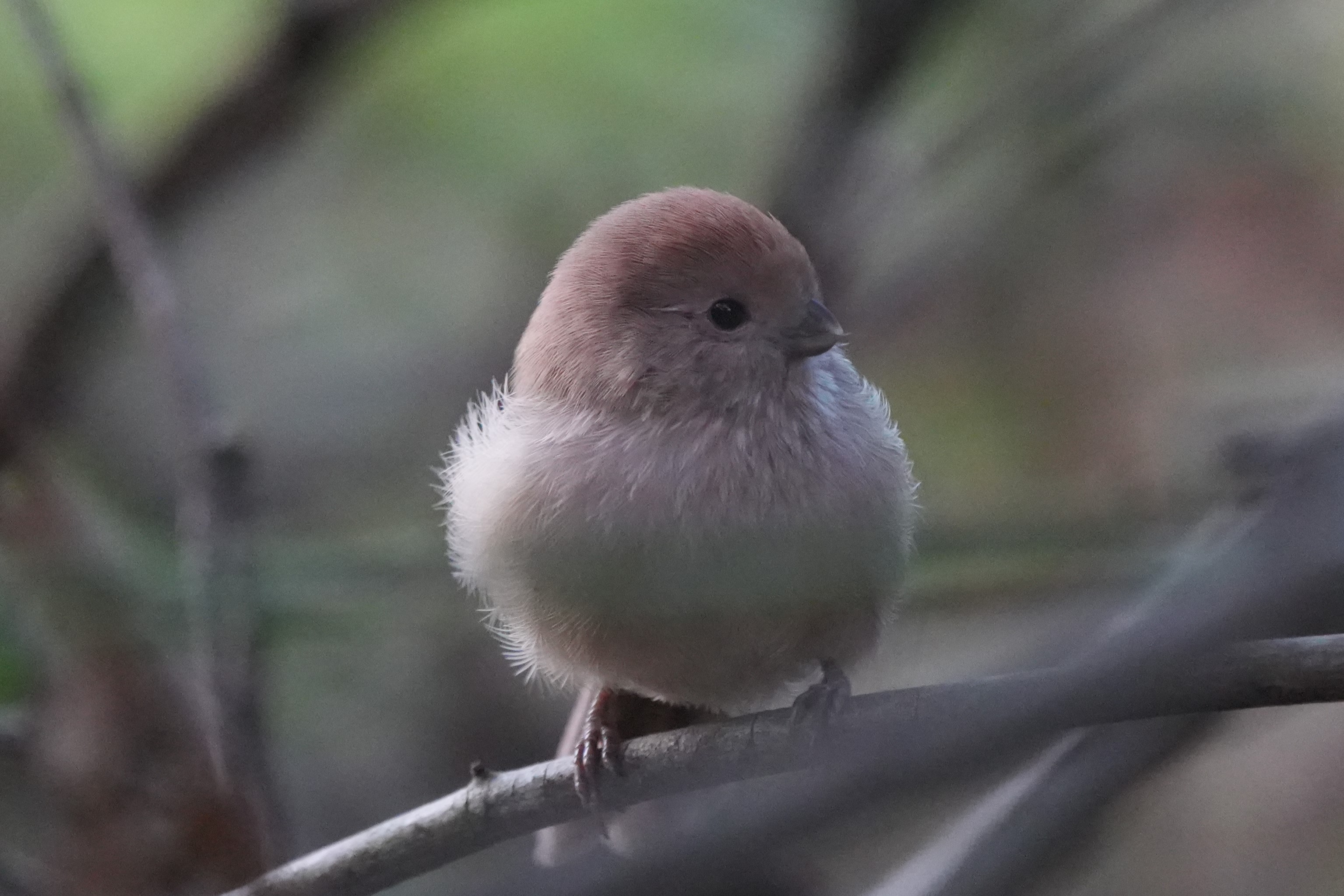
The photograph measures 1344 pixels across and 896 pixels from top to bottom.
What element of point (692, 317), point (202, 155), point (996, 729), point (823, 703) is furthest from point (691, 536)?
point (202, 155)

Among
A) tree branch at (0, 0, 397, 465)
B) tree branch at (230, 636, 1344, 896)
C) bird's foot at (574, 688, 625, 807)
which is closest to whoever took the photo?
tree branch at (230, 636, 1344, 896)

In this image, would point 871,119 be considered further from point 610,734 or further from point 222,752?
point 222,752

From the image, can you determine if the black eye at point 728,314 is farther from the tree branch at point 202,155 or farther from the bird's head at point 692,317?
the tree branch at point 202,155

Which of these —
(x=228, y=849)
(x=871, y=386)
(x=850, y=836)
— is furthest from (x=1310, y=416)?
(x=228, y=849)

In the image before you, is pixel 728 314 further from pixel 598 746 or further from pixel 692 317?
pixel 598 746

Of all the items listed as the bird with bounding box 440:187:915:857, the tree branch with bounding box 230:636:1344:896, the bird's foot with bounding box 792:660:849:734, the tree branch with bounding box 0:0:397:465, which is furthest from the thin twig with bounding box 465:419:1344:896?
the tree branch with bounding box 0:0:397:465

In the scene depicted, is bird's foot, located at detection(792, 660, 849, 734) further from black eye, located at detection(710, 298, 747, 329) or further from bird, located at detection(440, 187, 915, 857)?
black eye, located at detection(710, 298, 747, 329)
